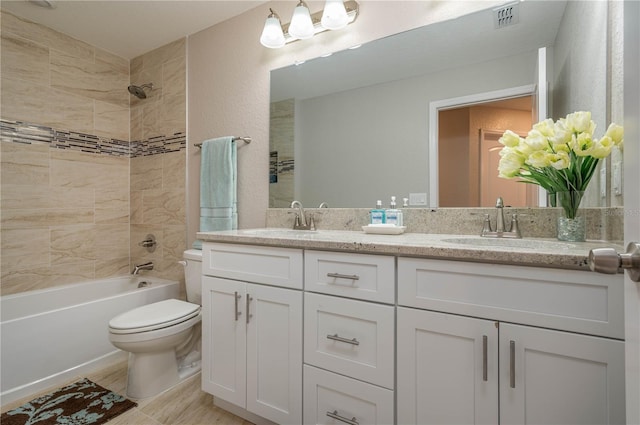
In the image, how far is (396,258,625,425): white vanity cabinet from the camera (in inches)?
30.3

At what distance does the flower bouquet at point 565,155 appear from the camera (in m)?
0.99

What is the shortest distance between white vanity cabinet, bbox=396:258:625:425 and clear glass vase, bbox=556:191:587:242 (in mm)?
401

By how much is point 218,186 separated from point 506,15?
1.81 meters

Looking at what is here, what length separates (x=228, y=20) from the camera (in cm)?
220

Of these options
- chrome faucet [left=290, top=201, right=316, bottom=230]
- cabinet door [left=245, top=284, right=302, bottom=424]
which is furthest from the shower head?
cabinet door [left=245, top=284, right=302, bottom=424]

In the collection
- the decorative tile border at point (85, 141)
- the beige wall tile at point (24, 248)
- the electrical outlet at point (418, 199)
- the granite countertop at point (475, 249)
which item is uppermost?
the decorative tile border at point (85, 141)

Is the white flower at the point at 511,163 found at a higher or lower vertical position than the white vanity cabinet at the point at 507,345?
higher

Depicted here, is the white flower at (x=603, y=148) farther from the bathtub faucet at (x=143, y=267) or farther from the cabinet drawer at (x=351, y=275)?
the bathtub faucet at (x=143, y=267)

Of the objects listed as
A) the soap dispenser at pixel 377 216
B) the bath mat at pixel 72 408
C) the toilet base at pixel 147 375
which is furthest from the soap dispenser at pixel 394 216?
the bath mat at pixel 72 408

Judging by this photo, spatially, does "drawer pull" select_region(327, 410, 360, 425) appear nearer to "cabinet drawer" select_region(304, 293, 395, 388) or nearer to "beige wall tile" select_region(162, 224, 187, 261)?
"cabinet drawer" select_region(304, 293, 395, 388)

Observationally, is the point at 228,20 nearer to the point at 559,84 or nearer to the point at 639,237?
the point at 559,84

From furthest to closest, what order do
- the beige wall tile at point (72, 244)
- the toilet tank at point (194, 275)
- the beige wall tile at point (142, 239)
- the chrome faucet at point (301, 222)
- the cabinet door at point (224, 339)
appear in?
the beige wall tile at point (142, 239)
the beige wall tile at point (72, 244)
the toilet tank at point (194, 275)
the chrome faucet at point (301, 222)
the cabinet door at point (224, 339)

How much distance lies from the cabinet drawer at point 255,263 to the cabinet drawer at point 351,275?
0.06 m

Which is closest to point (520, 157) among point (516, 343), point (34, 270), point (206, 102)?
point (516, 343)
